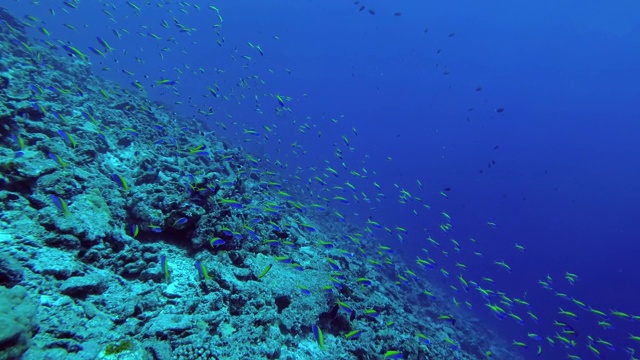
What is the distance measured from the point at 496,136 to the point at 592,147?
1418 inches

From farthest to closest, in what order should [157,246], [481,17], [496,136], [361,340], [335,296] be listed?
[496,136]
[481,17]
[335,296]
[361,340]
[157,246]

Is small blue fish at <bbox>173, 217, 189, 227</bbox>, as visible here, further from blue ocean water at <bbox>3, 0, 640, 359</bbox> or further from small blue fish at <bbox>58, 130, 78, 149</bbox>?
blue ocean water at <bbox>3, 0, 640, 359</bbox>

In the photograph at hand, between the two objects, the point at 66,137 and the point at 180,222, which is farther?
the point at 66,137

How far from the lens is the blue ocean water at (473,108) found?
7775 cm

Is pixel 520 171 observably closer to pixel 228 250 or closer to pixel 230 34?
pixel 228 250

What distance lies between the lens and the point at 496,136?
488ft

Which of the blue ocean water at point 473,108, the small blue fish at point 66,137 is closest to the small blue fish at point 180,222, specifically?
the small blue fish at point 66,137

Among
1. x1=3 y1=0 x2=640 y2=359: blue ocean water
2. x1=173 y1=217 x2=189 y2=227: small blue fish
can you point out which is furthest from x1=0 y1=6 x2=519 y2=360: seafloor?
x1=3 y1=0 x2=640 y2=359: blue ocean water

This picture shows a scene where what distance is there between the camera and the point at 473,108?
6631cm

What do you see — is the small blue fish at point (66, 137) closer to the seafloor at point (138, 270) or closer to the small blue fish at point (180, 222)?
the seafloor at point (138, 270)

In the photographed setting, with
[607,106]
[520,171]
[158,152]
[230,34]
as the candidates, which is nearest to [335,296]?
[158,152]

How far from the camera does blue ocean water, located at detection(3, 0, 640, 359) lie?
255ft

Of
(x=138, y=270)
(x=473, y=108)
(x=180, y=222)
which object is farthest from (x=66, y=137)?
(x=473, y=108)

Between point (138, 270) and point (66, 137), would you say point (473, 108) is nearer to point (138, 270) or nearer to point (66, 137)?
point (66, 137)
